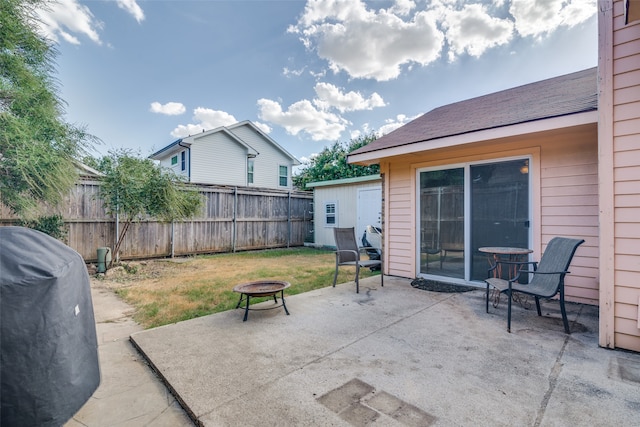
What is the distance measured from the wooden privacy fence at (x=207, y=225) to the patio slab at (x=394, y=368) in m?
5.52

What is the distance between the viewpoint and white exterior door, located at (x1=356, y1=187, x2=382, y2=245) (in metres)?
9.41

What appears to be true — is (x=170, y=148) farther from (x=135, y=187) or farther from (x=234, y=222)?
(x=135, y=187)

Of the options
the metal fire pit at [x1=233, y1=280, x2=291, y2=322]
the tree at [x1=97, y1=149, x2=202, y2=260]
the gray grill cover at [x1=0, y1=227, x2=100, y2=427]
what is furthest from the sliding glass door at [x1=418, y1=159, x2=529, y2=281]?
the tree at [x1=97, y1=149, x2=202, y2=260]

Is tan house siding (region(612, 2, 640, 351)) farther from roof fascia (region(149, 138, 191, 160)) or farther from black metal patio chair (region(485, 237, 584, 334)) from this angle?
roof fascia (region(149, 138, 191, 160))

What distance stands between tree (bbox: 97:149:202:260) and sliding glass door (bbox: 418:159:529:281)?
5513mm

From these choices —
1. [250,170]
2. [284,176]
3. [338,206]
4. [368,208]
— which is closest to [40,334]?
[368,208]

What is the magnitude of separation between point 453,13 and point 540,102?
3600 millimetres

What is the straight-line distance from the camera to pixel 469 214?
4.71m

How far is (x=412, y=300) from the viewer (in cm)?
407

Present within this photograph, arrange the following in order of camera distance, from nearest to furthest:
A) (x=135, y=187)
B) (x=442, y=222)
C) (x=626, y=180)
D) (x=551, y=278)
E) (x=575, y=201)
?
(x=626, y=180)
(x=551, y=278)
(x=575, y=201)
(x=442, y=222)
(x=135, y=187)

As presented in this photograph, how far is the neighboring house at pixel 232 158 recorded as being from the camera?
43.1 ft

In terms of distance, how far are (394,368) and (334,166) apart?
18.7 m

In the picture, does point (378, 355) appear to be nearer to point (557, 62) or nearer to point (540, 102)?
point (540, 102)

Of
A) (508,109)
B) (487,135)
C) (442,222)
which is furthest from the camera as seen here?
(442,222)
